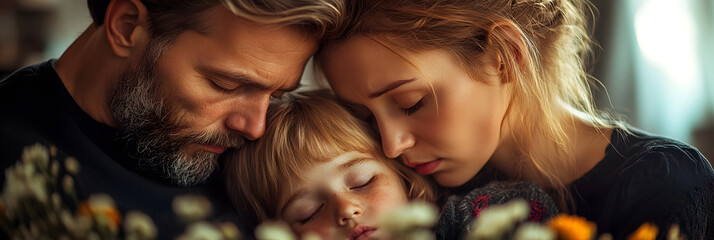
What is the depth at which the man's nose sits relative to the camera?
0.87 metres

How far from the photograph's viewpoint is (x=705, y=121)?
1.89 m

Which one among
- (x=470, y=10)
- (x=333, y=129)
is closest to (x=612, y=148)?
(x=470, y=10)

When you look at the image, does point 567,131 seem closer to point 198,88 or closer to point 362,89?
point 362,89

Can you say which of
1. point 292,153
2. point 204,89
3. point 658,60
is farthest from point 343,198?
point 658,60

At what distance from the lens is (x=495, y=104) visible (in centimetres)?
89

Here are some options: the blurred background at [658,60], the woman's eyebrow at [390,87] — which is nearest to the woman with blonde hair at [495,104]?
the woman's eyebrow at [390,87]

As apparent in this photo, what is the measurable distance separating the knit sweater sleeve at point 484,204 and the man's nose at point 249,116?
1.07ft

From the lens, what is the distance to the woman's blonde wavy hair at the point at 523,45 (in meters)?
0.84

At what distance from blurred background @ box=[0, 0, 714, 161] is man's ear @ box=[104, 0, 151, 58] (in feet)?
3.65

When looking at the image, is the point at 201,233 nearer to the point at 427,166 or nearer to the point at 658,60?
the point at 427,166

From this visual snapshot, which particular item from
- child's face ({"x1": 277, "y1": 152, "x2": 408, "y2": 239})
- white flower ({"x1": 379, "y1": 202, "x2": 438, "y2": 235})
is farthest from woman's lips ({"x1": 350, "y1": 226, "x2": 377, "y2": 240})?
white flower ({"x1": 379, "y1": 202, "x2": 438, "y2": 235})

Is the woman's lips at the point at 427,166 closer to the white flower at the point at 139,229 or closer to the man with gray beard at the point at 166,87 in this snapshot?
the man with gray beard at the point at 166,87

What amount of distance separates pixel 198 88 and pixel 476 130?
18.0 inches

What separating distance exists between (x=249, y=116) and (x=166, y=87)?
0.45 feet
